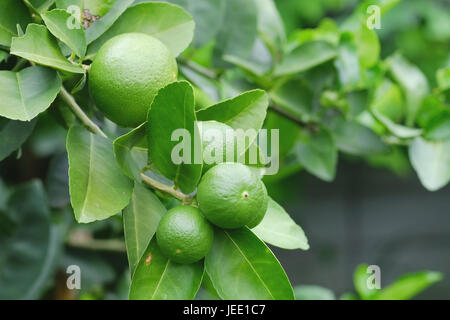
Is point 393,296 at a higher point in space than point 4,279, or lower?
higher

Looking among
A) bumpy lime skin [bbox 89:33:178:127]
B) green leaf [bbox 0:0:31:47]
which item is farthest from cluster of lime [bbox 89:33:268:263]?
green leaf [bbox 0:0:31:47]

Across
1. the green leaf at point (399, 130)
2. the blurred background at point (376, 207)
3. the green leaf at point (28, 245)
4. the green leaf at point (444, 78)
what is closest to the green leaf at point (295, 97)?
the green leaf at point (399, 130)

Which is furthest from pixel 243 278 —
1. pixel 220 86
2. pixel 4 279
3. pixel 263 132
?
pixel 4 279

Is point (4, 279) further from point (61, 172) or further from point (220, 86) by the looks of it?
point (220, 86)

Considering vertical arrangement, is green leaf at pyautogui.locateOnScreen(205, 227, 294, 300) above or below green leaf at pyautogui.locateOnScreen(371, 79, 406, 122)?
above

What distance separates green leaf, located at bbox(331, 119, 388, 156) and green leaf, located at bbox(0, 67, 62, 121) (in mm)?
554

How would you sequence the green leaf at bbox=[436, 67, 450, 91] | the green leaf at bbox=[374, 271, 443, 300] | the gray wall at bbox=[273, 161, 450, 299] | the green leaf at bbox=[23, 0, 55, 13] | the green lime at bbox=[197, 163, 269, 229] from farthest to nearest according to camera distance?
1. the gray wall at bbox=[273, 161, 450, 299]
2. the green leaf at bbox=[436, 67, 450, 91]
3. the green leaf at bbox=[374, 271, 443, 300]
4. the green leaf at bbox=[23, 0, 55, 13]
5. the green lime at bbox=[197, 163, 269, 229]

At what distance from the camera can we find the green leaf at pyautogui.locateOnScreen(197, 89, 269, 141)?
57 centimetres

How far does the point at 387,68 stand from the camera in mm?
1010

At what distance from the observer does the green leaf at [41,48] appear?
0.51 meters

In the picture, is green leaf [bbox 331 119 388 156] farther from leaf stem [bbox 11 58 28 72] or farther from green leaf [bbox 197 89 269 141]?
leaf stem [bbox 11 58 28 72]

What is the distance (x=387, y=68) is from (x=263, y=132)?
0.37 m

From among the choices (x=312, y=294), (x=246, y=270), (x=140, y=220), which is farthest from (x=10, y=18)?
(x=312, y=294)

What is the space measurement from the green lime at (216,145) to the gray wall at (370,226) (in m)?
2.74
